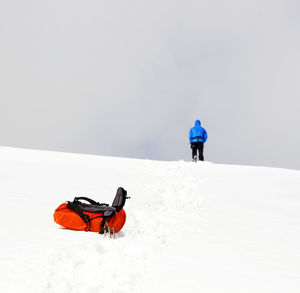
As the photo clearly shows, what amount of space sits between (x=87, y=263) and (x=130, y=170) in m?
7.91

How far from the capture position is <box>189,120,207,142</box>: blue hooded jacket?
14.4m

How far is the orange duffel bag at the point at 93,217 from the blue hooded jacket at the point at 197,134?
10.3m

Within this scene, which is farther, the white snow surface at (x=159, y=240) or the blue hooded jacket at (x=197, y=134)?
the blue hooded jacket at (x=197, y=134)

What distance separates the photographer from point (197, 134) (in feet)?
47.3

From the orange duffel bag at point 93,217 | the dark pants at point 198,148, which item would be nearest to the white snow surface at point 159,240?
the orange duffel bag at point 93,217

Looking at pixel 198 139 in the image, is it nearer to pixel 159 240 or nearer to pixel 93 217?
pixel 159 240

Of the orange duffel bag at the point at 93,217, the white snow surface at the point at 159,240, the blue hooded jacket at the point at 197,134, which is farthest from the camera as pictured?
the blue hooded jacket at the point at 197,134

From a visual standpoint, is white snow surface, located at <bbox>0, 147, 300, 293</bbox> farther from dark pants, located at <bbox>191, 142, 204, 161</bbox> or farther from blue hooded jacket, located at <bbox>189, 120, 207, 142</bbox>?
blue hooded jacket, located at <bbox>189, 120, 207, 142</bbox>

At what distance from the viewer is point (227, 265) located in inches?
143

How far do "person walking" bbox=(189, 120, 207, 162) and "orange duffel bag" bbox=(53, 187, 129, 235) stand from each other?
1029 centimetres

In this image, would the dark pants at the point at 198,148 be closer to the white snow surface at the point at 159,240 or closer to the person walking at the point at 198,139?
the person walking at the point at 198,139

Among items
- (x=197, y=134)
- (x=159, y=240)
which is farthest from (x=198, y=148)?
(x=159, y=240)

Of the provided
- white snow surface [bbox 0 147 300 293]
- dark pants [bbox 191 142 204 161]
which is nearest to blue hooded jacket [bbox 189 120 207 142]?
dark pants [bbox 191 142 204 161]

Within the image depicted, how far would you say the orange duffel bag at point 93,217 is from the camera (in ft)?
13.9
